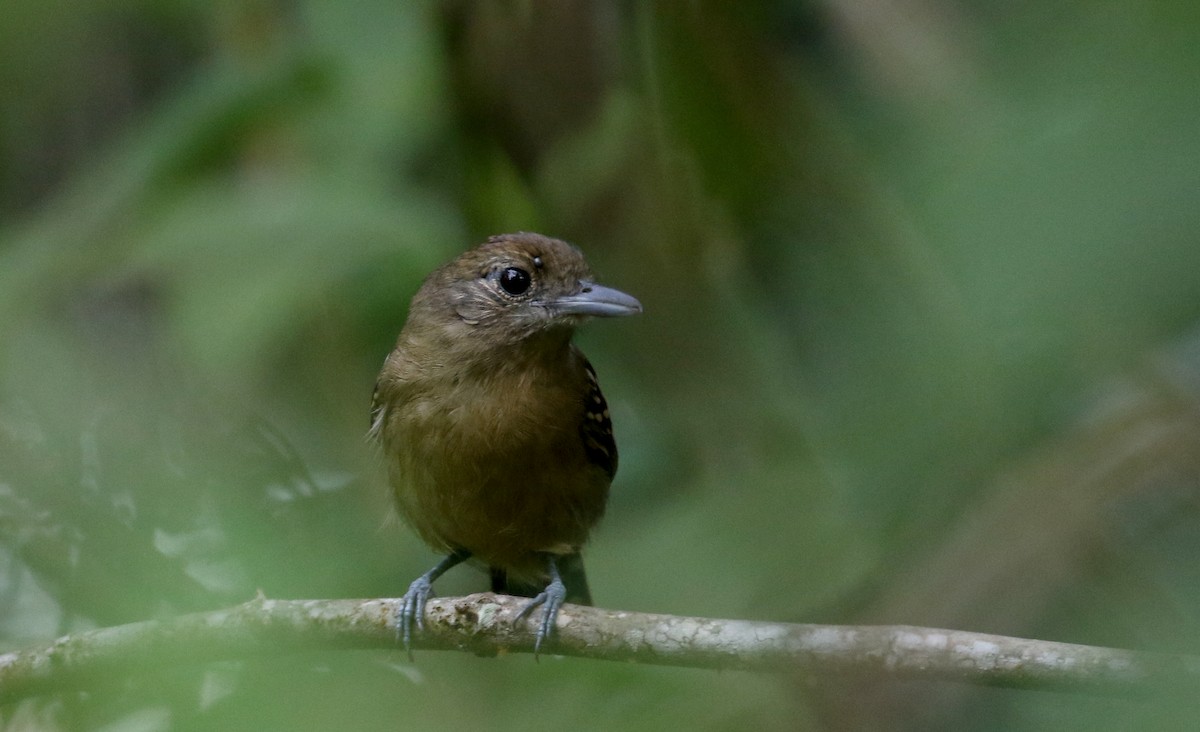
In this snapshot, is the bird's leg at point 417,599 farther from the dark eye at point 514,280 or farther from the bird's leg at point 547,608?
the dark eye at point 514,280

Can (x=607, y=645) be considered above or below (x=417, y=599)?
below

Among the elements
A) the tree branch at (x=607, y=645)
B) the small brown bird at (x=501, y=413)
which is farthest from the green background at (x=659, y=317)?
the small brown bird at (x=501, y=413)

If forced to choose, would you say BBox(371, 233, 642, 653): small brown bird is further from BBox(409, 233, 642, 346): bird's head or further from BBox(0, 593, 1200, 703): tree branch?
BBox(0, 593, 1200, 703): tree branch

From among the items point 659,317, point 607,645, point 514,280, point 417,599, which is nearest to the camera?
point 607,645

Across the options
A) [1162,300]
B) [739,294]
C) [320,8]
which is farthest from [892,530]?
[320,8]

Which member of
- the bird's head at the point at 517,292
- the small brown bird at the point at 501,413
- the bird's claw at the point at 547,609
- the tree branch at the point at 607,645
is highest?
the bird's head at the point at 517,292

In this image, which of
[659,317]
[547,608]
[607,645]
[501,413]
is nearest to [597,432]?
[501,413]

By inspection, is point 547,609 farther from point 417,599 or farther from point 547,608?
point 417,599
